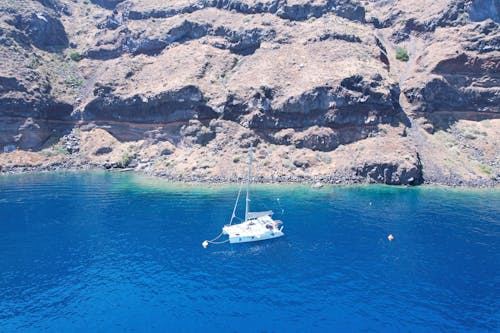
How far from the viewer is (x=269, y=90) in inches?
4328

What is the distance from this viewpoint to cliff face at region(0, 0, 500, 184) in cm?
10250

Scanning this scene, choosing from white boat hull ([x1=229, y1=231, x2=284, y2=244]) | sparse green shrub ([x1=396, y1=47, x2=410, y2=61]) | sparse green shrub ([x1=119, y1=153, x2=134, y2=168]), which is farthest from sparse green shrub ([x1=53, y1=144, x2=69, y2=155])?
sparse green shrub ([x1=396, y1=47, x2=410, y2=61])

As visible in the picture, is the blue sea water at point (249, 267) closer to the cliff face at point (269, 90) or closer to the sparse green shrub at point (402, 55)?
the cliff face at point (269, 90)

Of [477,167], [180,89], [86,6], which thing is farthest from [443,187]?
[86,6]

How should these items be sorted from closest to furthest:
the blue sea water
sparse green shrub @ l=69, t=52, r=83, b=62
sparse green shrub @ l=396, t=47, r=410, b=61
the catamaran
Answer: the blue sea water < the catamaran < sparse green shrub @ l=396, t=47, r=410, b=61 < sparse green shrub @ l=69, t=52, r=83, b=62

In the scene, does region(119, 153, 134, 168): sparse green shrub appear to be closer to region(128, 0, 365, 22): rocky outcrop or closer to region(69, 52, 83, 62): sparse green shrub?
region(69, 52, 83, 62): sparse green shrub

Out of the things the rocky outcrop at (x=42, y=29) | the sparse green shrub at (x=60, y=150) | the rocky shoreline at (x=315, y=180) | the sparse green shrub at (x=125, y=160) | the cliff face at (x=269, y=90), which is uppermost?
the rocky outcrop at (x=42, y=29)

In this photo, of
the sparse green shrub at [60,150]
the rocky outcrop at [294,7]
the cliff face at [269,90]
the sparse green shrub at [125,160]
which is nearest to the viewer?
the cliff face at [269,90]

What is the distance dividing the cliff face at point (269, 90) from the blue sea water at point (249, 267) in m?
26.8

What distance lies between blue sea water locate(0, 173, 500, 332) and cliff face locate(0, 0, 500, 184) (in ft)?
87.9

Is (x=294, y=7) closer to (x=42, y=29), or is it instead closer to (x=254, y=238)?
(x=42, y=29)

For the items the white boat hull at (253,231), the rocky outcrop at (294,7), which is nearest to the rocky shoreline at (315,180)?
the white boat hull at (253,231)

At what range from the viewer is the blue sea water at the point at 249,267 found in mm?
35156

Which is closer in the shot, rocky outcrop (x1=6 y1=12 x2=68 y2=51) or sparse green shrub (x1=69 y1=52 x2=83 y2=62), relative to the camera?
rocky outcrop (x1=6 y1=12 x2=68 y2=51)
